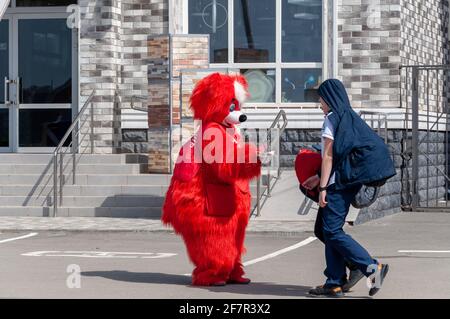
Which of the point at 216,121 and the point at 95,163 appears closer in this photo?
the point at 216,121

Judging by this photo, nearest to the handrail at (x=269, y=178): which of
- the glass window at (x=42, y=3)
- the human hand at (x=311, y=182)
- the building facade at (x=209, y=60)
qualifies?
the building facade at (x=209, y=60)

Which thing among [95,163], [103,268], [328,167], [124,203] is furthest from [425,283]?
[95,163]

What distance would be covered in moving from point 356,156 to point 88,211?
8.65m

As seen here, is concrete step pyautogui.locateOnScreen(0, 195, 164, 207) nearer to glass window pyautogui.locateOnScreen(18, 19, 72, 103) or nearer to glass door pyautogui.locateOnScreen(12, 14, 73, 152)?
glass door pyautogui.locateOnScreen(12, 14, 73, 152)

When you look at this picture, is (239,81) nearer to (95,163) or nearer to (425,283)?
(425,283)

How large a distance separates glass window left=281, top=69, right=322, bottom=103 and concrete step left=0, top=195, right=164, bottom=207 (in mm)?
3264

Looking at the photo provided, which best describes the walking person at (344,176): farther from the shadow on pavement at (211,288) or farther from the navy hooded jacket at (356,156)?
the shadow on pavement at (211,288)

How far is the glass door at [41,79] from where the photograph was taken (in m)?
20.1

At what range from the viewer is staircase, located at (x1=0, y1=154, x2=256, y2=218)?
1733 cm

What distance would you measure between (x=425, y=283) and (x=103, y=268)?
332cm

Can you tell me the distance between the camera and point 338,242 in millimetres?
9289

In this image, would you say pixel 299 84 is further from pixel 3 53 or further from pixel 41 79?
pixel 3 53

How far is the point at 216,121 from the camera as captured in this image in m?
10.3

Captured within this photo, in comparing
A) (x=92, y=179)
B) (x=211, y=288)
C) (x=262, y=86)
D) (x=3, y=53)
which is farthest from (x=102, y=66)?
(x=211, y=288)
